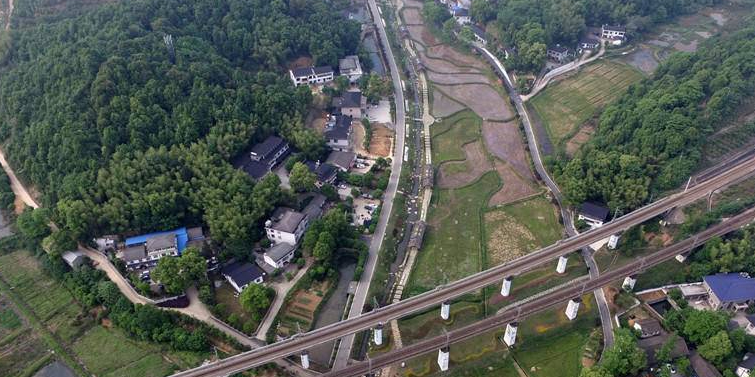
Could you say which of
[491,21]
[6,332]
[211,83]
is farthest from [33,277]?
[491,21]

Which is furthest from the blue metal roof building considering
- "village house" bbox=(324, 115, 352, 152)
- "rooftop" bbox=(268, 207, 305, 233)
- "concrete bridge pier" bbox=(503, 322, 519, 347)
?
"concrete bridge pier" bbox=(503, 322, 519, 347)

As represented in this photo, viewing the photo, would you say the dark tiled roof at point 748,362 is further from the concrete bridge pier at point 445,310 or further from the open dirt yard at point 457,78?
the open dirt yard at point 457,78

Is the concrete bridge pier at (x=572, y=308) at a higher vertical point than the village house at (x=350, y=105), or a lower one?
lower

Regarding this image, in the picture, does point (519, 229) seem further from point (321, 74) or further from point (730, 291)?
point (321, 74)

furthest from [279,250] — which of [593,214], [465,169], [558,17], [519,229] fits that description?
[558,17]

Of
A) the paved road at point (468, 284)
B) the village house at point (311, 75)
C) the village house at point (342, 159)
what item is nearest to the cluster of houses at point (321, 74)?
the village house at point (311, 75)

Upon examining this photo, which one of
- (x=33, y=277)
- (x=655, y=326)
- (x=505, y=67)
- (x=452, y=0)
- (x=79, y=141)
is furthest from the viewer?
(x=452, y=0)

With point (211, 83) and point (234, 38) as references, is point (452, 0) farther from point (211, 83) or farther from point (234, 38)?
point (211, 83)
